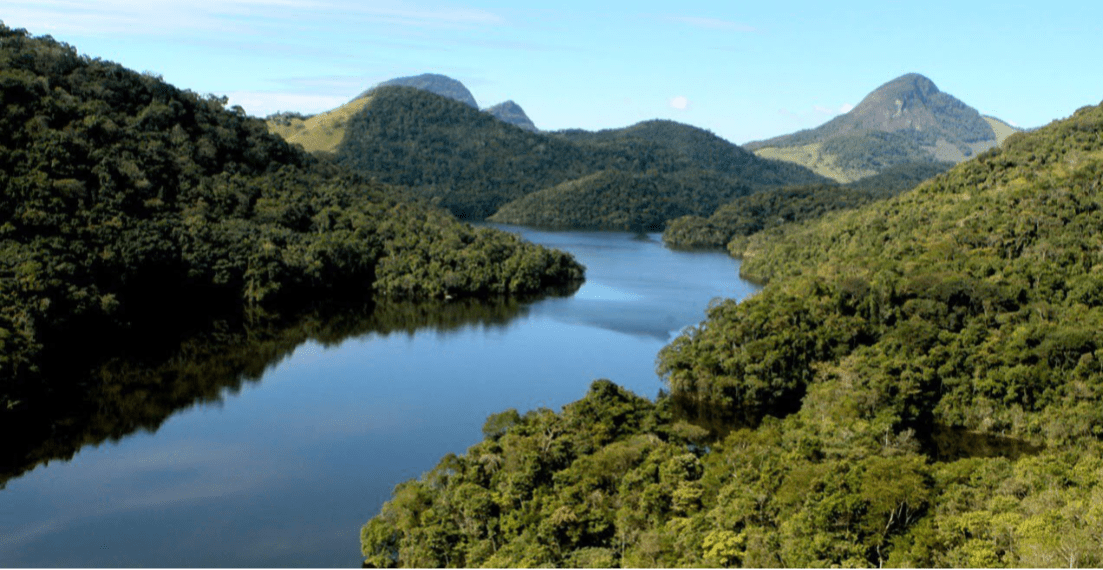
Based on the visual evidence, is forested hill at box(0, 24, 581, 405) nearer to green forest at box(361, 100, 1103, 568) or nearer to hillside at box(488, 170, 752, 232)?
green forest at box(361, 100, 1103, 568)

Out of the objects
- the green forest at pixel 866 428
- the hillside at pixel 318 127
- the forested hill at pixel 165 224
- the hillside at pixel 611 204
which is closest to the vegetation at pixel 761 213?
the hillside at pixel 611 204

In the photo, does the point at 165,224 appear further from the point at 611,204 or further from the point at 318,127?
A: the point at 318,127

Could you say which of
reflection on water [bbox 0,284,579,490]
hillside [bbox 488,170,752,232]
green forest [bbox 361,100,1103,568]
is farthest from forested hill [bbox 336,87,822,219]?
green forest [bbox 361,100,1103,568]

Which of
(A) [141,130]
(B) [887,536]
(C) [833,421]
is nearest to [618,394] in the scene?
(C) [833,421]

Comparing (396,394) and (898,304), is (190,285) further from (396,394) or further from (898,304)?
(898,304)

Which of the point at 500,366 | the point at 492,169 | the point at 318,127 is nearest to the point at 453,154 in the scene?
the point at 492,169

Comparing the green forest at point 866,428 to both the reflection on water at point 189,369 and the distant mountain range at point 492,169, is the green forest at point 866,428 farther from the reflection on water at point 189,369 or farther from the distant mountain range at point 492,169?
the distant mountain range at point 492,169
